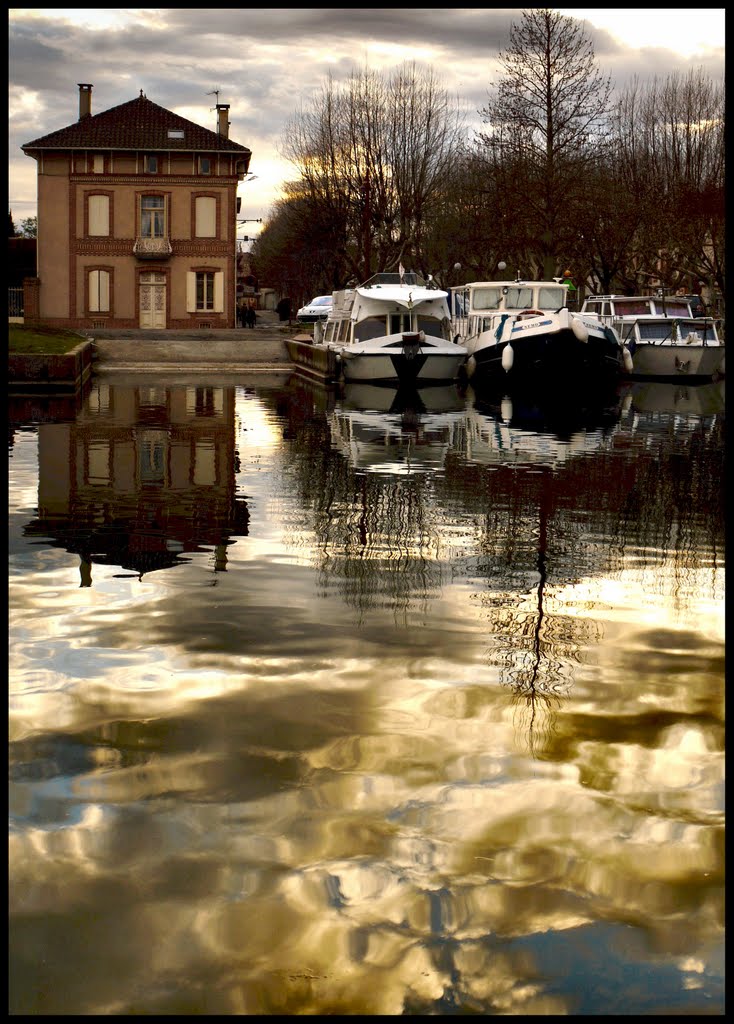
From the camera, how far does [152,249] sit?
61781 millimetres

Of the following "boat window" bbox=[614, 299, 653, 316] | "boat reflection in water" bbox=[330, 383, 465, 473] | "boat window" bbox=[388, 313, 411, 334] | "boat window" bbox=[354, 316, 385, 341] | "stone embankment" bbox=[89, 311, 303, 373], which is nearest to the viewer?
"boat reflection in water" bbox=[330, 383, 465, 473]

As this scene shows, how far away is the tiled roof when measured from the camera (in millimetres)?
62281

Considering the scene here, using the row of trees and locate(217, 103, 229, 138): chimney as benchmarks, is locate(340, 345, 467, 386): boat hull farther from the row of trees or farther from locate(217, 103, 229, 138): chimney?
locate(217, 103, 229, 138): chimney

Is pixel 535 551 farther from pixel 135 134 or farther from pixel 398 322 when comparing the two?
pixel 135 134

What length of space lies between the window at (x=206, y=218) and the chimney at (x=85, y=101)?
7913 mm

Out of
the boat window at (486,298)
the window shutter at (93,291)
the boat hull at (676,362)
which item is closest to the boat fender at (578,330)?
the boat window at (486,298)

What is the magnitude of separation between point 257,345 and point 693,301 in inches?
632

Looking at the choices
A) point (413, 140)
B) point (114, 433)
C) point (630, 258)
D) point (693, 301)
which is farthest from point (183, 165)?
point (114, 433)

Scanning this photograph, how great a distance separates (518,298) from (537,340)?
13.2ft

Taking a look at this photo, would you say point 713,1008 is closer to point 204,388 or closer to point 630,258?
point 204,388

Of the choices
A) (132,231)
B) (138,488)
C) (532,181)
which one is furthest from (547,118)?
(138,488)

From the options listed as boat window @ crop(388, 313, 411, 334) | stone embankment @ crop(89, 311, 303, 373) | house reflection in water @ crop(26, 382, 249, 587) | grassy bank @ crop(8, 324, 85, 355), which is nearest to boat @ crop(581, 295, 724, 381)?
boat window @ crop(388, 313, 411, 334)

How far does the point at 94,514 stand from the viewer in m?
12.9

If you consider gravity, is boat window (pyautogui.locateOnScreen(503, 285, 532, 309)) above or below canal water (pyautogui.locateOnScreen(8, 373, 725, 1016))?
above
